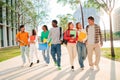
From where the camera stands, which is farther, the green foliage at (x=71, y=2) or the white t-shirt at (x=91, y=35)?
the green foliage at (x=71, y=2)

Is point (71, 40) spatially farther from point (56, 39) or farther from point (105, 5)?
point (105, 5)

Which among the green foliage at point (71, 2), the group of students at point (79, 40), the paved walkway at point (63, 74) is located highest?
the green foliage at point (71, 2)

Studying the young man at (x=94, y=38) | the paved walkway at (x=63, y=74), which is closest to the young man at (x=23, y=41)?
the paved walkway at (x=63, y=74)

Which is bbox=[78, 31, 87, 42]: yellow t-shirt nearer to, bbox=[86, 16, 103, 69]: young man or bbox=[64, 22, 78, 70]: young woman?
bbox=[64, 22, 78, 70]: young woman

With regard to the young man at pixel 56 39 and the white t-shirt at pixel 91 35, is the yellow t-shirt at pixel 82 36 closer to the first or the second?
the white t-shirt at pixel 91 35

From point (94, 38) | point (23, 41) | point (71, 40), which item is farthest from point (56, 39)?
point (23, 41)

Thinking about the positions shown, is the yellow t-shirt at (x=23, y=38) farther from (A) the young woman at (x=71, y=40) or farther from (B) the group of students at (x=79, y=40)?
(A) the young woman at (x=71, y=40)

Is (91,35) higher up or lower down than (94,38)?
higher up

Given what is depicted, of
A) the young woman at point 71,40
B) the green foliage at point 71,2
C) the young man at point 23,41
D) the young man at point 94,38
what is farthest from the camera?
Answer: the green foliage at point 71,2

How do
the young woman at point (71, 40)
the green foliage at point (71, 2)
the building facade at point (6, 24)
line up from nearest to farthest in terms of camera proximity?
the young woman at point (71, 40), the green foliage at point (71, 2), the building facade at point (6, 24)

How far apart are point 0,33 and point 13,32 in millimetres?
11168

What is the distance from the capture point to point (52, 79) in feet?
28.7

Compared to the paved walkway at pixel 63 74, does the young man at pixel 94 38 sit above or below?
above

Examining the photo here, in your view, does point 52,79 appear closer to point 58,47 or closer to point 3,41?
point 58,47
